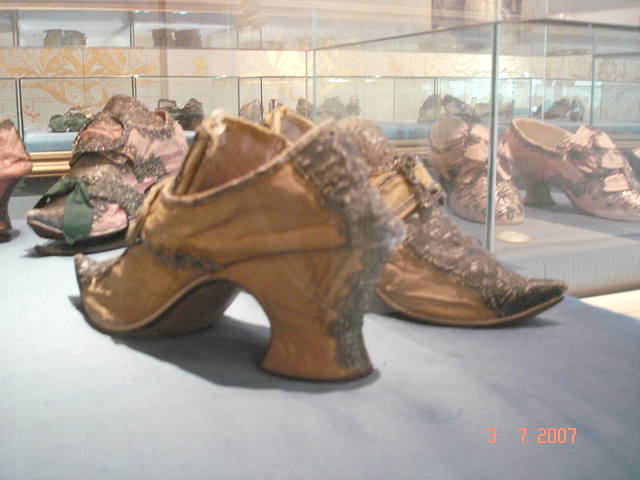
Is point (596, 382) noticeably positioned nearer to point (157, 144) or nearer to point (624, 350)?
point (624, 350)

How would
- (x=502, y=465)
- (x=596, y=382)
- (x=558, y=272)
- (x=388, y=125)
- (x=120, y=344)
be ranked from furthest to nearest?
(x=388, y=125) < (x=558, y=272) < (x=120, y=344) < (x=596, y=382) < (x=502, y=465)

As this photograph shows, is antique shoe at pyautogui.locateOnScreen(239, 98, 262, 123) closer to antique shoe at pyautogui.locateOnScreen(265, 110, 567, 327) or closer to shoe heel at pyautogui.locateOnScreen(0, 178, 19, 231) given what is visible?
shoe heel at pyautogui.locateOnScreen(0, 178, 19, 231)

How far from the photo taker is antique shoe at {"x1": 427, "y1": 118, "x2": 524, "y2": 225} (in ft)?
3.18

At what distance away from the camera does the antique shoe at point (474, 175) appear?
968 mm

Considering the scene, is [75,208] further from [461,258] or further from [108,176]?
[461,258]

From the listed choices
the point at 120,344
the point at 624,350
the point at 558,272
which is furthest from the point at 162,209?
the point at 558,272

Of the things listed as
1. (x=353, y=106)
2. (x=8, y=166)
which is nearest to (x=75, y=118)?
(x=8, y=166)

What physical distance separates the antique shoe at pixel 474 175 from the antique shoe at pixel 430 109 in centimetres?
6

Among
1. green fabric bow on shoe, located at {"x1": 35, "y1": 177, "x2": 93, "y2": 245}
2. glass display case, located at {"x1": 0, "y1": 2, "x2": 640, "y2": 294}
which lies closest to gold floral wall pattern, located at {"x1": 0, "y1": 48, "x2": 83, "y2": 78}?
glass display case, located at {"x1": 0, "y1": 2, "x2": 640, "y2": 294}

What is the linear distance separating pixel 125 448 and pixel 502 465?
27 centimetres

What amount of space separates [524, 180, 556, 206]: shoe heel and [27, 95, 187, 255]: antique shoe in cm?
63

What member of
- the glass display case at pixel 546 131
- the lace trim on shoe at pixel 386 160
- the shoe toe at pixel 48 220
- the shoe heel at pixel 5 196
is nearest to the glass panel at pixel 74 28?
the shoe heel at pixel 5 196

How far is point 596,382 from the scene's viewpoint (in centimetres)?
60

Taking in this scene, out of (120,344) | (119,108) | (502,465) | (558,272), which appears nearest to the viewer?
(502,465)
